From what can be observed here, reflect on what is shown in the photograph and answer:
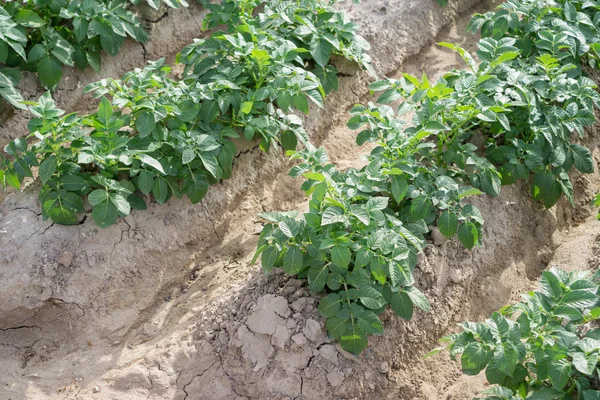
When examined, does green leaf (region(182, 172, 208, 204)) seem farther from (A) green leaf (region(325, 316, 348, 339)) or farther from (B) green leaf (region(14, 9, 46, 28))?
(B) green leaf (region(14, 9, 46, 28))

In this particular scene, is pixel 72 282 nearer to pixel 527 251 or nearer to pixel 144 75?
pixel 144 75

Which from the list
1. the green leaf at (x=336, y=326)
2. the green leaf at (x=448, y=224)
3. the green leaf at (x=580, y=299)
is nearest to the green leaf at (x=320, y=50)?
the green leaf at (x=448, y=224)

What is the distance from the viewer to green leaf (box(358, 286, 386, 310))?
10.1 ft

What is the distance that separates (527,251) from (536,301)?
890 mm

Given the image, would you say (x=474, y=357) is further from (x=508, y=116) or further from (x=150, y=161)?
(x=150, y=161)

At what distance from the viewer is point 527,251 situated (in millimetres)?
3783

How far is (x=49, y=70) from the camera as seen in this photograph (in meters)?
4.10

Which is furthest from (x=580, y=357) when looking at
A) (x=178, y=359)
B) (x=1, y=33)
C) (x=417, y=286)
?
(x=1, y=33)

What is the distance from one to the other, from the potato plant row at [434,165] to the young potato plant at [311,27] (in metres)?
0.42

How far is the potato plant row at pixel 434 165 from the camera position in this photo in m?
3.12

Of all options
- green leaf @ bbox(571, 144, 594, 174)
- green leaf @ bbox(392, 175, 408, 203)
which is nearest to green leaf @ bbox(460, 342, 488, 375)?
green leaf @ bbox(392, 175, 408, 203)

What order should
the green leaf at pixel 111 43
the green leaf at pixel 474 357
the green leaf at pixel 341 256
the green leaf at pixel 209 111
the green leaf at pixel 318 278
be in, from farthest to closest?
the green leaf at pixel 111 43, the green leaf at pixel 209 111, the green leaf at pixel 318 278, the green leaf at pixel 341 256, the green leaf at pixel 474 357

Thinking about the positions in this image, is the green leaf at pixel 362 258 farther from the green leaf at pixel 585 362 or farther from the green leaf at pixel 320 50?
the green leaf at pixel 320 50

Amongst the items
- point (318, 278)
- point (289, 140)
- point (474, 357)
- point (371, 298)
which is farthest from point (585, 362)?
point (289, 140)
